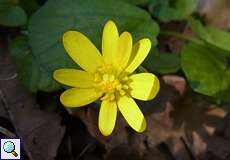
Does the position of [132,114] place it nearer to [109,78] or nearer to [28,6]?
[109,78]

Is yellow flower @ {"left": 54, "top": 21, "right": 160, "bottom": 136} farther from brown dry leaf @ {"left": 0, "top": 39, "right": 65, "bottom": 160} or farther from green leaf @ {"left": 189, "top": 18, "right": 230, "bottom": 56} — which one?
green leaf @ {"left": 189, "top": 18, "right": 230, "bottom": 56}

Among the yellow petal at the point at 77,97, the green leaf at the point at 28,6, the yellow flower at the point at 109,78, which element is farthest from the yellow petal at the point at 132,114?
the green leaf at the point at 28,6

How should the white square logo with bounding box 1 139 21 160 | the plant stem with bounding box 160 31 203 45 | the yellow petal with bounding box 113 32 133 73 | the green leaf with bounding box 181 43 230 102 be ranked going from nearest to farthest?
the yellow petal with bounding box 113 32 133 73, the white square logo with bounding box 1 139 21 160, the green leaf with bounding box 181 43 230 102, the plant stem with bounding box 160 31 203 45

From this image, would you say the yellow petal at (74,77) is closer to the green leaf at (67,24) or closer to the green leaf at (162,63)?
the green leaf at (67,24)

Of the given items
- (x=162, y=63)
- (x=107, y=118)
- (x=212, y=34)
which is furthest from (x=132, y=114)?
(x=212, y=34)

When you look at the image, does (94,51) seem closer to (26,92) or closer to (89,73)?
(89,73)

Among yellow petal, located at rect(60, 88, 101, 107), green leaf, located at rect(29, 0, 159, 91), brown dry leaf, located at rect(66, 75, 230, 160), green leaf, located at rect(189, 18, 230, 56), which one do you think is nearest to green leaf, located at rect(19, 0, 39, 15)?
green leaf, located at rect(29, 0, 159, 91)

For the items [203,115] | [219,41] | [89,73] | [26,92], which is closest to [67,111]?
[26,92]

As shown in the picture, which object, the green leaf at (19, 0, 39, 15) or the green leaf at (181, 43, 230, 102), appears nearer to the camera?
the green leaf at (181, 43, 230, 102)
